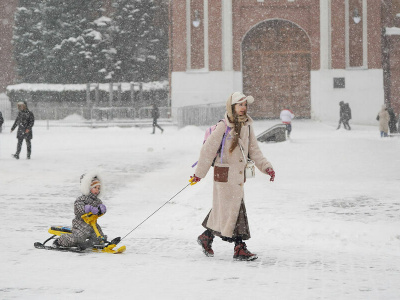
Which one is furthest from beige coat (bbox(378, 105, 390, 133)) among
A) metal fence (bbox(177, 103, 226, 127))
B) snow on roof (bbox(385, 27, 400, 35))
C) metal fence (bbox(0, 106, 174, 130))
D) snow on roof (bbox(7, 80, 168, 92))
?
snow on roof (bbox(7, 80, 168, 92))

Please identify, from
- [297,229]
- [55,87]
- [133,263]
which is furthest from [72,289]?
[55,87]

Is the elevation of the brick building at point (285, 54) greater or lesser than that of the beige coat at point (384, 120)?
greater

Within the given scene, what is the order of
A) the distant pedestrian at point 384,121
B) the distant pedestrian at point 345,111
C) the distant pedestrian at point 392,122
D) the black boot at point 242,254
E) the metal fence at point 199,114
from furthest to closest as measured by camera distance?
the metal fence at point 199,114
the distant pedestrian at point 345,111
the distant pedestrian at point 392,122
the distant pedestrian at point 384,121
the black boot at point 242,254

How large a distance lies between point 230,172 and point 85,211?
155 centimetres

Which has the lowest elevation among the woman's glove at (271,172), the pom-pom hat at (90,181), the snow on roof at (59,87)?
the pom-pom hat at (90,181)

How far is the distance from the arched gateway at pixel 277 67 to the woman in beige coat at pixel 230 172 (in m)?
35.2

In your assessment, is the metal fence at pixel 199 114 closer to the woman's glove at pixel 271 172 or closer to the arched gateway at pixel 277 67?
the arched gateway at pixel 277 67

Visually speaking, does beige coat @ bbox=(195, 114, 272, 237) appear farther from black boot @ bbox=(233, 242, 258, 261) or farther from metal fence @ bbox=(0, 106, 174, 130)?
metal fence @ bbox=(0, 106, 174, 130)

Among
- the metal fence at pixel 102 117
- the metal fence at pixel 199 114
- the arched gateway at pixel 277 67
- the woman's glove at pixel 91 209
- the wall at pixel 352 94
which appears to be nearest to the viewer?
the woman's glove at pixel 91 209

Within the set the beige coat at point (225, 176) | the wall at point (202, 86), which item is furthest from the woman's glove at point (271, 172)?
the wall at point (202, 86)

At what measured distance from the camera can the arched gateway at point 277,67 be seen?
42938mm

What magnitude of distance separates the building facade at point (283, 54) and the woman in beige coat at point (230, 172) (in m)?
34.6

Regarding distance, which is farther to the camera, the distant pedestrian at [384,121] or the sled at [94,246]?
the distant pedestrian at [384,121]

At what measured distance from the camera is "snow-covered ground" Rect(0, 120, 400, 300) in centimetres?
649
